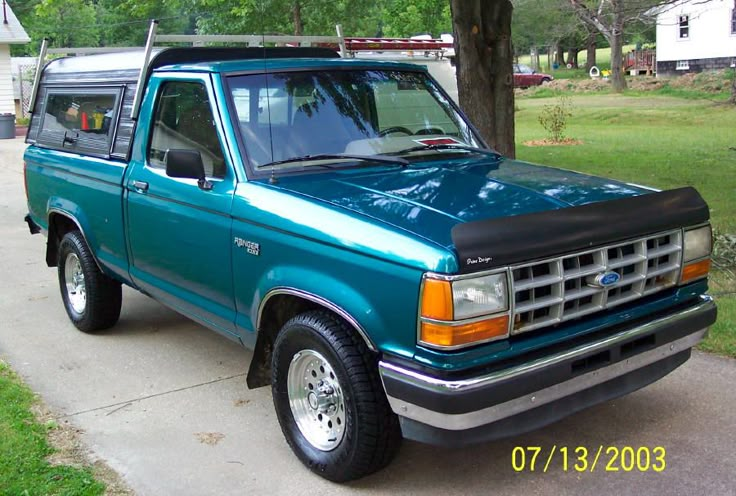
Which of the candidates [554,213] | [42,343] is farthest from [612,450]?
[42,343]

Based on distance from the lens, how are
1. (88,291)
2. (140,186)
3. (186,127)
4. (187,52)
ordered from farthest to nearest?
(88,291) → (187,52) → (140,186) → (186,127)

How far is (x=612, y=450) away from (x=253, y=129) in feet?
8.45

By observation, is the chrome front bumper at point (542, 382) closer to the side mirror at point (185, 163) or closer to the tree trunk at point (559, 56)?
the side mirror at point (185, 163)

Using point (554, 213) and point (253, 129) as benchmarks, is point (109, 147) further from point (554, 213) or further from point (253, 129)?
point (554, 213)

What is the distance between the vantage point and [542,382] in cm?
353

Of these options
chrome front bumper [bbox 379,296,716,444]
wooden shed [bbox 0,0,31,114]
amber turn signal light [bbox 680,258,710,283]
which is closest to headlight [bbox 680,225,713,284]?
amber turn signal light [bbox 680,258,710,283]

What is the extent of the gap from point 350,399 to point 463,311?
727mm

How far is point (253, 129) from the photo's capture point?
4641mm

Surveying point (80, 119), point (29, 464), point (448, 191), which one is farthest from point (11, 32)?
point (448, 191)

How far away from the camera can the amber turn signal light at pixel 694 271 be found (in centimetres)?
421

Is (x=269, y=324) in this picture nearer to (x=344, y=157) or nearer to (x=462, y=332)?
(x=344, y=157)
